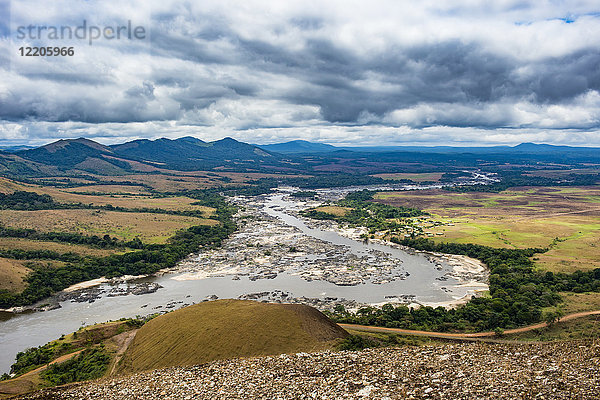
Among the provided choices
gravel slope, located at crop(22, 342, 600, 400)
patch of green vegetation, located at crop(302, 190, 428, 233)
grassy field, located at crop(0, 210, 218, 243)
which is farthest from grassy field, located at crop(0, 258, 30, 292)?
patch of green vegetation, located at crop(302, 190, 428, 233)

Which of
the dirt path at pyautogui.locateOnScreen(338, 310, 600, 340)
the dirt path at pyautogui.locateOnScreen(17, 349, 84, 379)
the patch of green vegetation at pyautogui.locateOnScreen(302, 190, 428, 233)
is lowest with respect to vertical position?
the dirt path at pyautogui.locateOnScreen(17, 349, 84, 379)

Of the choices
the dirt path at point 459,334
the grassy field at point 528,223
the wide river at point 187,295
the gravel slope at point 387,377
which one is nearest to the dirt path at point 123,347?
the gravel slope at point 387,377

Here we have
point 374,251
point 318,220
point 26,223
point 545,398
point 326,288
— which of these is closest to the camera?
point 545,398

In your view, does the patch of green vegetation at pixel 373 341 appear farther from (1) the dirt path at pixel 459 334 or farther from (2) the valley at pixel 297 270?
(1) the dirt path at pixel 459 334

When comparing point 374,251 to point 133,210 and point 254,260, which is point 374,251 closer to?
point 254,260

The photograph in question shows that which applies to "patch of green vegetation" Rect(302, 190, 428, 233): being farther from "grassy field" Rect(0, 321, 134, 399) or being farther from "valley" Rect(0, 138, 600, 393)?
"grassy field" Rect(0, 321, 134, 399)

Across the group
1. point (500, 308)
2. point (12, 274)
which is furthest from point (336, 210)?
point (12, 274)

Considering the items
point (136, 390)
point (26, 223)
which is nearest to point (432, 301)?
point (136, 390)
